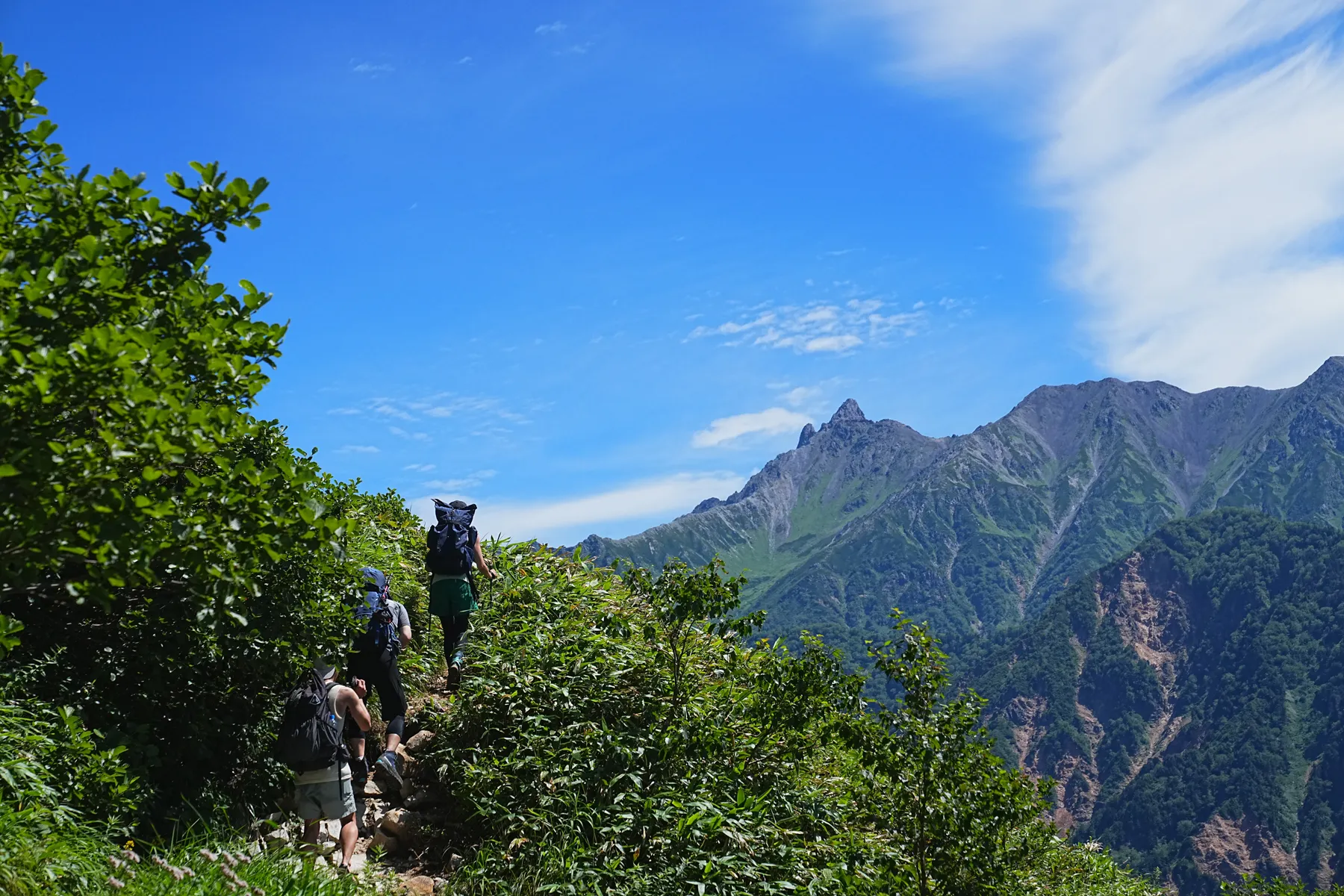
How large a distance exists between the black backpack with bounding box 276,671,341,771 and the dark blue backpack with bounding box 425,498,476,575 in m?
3.14

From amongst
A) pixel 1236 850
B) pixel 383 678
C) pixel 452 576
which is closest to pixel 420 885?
pixel 383 678

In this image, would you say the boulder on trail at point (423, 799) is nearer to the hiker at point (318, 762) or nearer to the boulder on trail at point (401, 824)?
the boulder on trail at point (401, 824)

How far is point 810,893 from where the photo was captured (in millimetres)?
7930

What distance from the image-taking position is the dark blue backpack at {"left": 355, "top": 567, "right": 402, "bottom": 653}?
9.48 metres

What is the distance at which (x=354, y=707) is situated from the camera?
27.2 feet

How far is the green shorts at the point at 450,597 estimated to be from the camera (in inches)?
442

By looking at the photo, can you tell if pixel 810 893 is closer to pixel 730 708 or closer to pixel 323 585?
pixel 730 708

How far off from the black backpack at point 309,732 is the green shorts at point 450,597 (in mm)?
3045

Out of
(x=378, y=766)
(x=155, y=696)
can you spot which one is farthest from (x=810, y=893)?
(x=155, y=696)

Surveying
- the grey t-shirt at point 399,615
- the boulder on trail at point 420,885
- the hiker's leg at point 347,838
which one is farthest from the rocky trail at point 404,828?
the grey t-shirt at point 399,615

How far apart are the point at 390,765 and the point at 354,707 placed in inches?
42.5

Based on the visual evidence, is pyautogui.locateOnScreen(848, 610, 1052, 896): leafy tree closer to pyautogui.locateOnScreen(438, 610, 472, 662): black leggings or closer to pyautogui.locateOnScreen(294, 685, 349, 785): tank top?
pyautogui.locateOnScreen(294, 685, 349, 785): tank top

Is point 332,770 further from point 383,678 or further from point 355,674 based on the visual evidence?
point 355,674

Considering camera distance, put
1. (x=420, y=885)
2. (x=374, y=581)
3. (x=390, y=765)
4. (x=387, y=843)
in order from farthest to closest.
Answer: (x=374, y=581) < (x=390, y=765) < (x=387, y=843) < (x=420, y=885)
